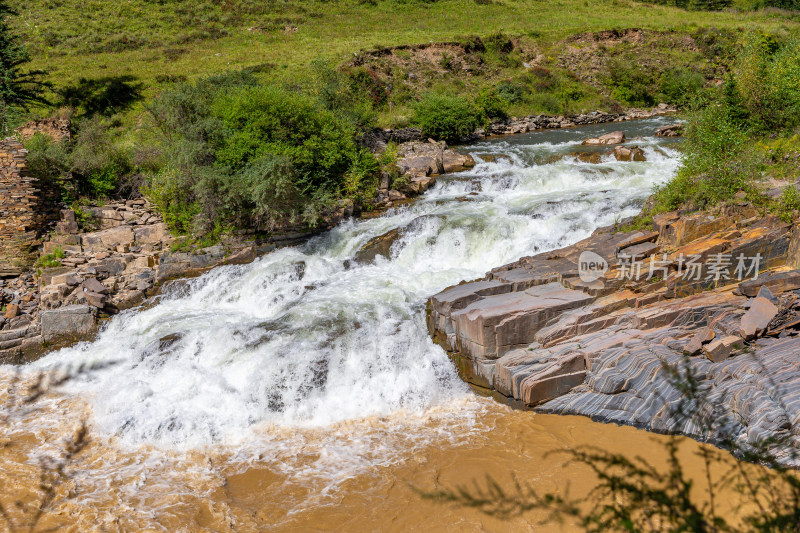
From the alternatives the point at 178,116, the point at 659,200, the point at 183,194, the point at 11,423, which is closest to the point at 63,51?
the point at 178,116

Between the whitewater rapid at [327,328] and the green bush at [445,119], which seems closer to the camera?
the whitewater rapid at [327,328]

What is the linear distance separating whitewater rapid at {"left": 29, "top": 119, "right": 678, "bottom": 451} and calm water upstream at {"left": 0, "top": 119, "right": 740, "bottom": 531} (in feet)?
0.14

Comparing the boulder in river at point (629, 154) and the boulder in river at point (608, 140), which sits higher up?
the boulder in river at point (608, 140)

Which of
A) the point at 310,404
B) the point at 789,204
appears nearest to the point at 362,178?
the point at 310,404

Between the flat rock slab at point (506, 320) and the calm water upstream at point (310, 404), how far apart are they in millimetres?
799

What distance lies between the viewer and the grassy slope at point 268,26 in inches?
1299

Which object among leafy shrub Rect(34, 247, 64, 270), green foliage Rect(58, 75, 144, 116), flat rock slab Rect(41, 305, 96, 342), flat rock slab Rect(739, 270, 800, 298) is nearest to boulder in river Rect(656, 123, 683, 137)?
flat rock slab Rect(739, 270, 800, 298)

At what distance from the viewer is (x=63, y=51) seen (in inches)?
1345

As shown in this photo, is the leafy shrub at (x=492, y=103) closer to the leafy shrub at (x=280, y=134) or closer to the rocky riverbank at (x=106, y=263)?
the rocky riverbank at (x=106, y=263)

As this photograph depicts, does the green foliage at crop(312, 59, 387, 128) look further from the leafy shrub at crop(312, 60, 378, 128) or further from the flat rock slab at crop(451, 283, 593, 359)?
the flat rock slab at crop(451, 283, 593, 359)

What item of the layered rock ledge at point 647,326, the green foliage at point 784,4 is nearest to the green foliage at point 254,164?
the layered rock ledge at point 647,326

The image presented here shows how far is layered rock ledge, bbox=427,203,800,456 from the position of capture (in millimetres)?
7441

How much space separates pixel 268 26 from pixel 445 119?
2403cm

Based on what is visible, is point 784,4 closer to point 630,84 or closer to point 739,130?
point 630,84
